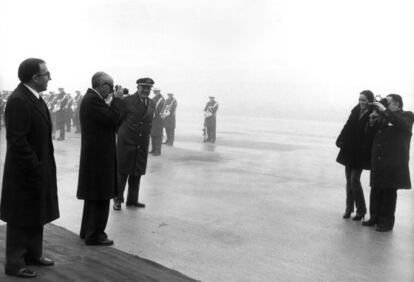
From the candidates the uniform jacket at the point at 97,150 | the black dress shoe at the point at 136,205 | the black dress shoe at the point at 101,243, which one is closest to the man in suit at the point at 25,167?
the uniform jacket at the point at 97,150

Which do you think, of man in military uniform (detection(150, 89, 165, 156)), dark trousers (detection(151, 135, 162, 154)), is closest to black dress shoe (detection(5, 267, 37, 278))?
man in military uniform (detection(150, 89, 165, 156))

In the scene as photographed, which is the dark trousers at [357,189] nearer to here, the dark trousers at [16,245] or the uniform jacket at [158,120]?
the dark trousers at [16,245]

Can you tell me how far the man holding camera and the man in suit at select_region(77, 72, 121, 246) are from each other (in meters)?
3.44

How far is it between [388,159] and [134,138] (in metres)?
3.52

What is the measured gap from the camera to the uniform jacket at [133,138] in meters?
7.17

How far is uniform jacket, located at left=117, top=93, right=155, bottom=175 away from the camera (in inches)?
282

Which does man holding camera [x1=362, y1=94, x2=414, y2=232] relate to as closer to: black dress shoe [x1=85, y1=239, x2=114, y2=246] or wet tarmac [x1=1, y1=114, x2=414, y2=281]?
wet tarmac [x1=1, y1=114, x2=414, y2=281]

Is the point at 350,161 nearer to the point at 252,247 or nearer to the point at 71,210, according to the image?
the point at 252,247

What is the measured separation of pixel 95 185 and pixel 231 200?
3.50 m

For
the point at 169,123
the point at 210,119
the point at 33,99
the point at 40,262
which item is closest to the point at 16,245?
the point at 40,262

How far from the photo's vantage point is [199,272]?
464cm

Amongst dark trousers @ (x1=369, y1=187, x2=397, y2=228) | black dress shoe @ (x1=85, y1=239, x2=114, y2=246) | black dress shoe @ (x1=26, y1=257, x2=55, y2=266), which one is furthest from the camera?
dark trousers @ (x1=369, y1=187, x2=397, y2=228)

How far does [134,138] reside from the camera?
7234 millimetres

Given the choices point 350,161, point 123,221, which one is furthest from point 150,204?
point 350,161
